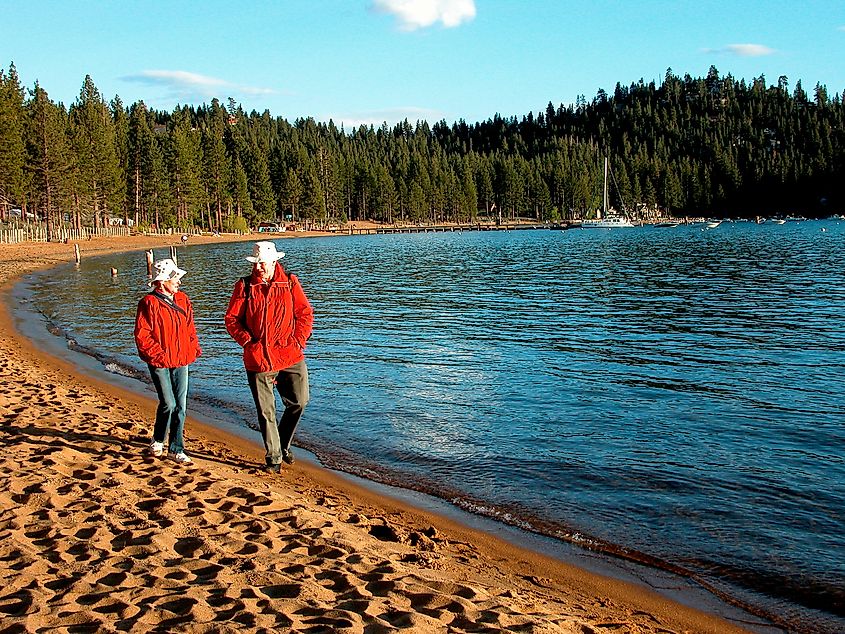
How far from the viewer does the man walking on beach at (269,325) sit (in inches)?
347

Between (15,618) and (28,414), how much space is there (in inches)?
319

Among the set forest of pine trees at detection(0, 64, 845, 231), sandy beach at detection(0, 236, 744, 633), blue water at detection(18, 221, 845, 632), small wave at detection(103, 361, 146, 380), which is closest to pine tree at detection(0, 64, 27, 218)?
forest of pine trees at detection(0, 64, 845, 231)

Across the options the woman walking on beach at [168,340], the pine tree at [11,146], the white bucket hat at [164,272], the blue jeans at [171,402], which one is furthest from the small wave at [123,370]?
the pine tree at [11,146]

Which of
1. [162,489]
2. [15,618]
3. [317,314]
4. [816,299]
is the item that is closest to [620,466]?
[162,489]

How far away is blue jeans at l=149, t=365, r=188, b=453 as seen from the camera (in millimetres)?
9641

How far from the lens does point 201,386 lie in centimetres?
1644

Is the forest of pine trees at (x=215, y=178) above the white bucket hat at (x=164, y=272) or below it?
above

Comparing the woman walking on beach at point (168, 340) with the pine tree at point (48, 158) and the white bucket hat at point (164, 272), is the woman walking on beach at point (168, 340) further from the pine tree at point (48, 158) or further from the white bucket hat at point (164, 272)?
the pine tree at point (48, 158)

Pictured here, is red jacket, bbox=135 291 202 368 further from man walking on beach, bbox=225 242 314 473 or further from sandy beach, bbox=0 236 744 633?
sandy beach, bbox=0 236 744 633

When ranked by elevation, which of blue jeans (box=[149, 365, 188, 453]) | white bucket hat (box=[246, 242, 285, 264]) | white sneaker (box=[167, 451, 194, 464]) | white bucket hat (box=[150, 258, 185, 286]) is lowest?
white sneaker (box=[167, 451, 194, 464])

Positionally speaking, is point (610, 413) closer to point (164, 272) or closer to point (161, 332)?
point (161, 332)

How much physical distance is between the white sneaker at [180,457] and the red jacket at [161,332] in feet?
4.07

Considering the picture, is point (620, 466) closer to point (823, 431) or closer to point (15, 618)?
point (823, 431)

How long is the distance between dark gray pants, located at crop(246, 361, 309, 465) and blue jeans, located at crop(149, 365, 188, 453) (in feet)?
3.46
